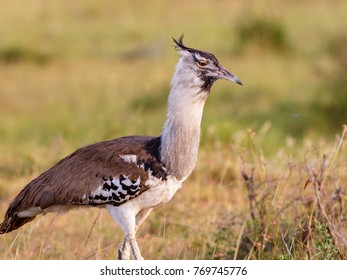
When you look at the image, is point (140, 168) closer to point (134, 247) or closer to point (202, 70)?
point (134, 247)

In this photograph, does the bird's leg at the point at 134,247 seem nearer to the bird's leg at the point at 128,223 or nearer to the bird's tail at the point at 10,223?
the bird's leg at the point at 128,223

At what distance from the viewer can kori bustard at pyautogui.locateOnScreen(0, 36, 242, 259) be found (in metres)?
3.93

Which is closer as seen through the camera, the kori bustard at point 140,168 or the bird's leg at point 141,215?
the kori bustard at point 140,168

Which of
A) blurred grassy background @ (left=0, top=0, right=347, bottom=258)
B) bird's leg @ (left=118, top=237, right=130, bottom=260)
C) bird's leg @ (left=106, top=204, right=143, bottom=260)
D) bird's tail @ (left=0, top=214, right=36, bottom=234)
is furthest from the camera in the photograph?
blurred grassy background @ (left=0, top=0, right=347, bottom=258)

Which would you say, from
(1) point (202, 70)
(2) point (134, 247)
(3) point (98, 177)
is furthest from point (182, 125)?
(2) point (134, 247)

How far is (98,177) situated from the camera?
4082 mm

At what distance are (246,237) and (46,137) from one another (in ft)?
13.8

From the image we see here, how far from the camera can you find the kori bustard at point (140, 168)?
12.9ft

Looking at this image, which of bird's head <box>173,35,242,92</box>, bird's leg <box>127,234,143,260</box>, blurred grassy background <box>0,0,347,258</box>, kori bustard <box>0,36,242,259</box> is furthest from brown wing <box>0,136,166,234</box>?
blurred grassy background <box>0,0,347,258</box>

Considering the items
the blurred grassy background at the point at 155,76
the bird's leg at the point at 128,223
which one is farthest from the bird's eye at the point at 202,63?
the blurred grassy background at the point at 155,76

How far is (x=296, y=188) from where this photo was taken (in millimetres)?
5008

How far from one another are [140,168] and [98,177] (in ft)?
0.71

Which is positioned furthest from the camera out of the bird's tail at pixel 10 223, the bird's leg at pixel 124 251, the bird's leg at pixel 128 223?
the bird's tail at pixel 10 223

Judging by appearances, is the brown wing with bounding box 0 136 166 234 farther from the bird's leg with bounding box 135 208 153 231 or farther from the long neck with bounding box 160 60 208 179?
the bird's leg with bounding box 135 208 153 231
